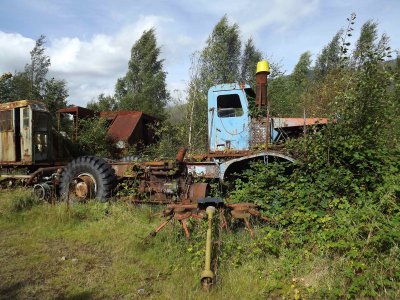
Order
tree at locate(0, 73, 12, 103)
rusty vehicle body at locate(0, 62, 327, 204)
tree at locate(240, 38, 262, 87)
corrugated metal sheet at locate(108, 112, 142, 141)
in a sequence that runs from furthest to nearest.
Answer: tree at locate(240, 38, 262, 87)
tree at locate(0, 73, 12, 103)
corrugated metal sheet at locate(108, 112, 142, 141)
rusty vehicle body at locate(0, 62, 327, 204)

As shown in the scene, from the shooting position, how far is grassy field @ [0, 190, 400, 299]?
3682 mm

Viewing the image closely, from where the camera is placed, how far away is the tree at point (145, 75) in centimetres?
2981

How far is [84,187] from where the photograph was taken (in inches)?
290

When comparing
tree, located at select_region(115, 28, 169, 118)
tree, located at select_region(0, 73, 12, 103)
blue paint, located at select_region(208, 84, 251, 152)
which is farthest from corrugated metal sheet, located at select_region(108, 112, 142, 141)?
tree, located at select_region(115, 28, 169, 118)

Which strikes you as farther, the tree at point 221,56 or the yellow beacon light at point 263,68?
the tree at point 221,56

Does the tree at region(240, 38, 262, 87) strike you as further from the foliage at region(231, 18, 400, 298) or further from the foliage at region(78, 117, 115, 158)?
the foliage at region(231, 18, 400, 298)

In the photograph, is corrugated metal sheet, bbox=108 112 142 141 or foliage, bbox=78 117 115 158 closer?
foliage, bbox=78 117 115 158

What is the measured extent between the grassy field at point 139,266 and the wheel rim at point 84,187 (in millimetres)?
1235

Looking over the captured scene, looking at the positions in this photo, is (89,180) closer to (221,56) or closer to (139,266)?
(139,266)

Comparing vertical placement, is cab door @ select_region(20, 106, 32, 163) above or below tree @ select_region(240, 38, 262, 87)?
below

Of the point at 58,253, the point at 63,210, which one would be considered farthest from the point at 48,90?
the point at 58,253

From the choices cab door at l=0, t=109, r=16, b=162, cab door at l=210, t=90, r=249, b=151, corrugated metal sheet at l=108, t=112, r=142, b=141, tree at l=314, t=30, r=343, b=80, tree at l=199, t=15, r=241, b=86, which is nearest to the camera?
cab door at l=210, t=90, r=249, b=151

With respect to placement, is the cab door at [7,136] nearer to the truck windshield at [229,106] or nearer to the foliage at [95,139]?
the foliage at [95,139]

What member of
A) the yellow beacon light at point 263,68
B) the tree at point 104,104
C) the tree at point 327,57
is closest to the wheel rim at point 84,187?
the yellow beacon light at point 263,68
